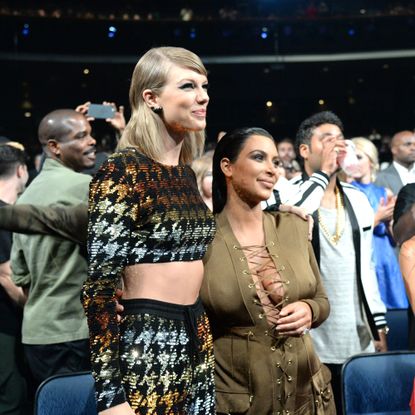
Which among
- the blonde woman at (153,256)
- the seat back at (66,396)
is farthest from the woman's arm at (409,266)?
the seat back at (66,396)

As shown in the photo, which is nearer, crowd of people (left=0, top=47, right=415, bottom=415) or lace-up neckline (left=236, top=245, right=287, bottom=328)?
crowd of people (left=0, top=47, right=415, bottom=415)

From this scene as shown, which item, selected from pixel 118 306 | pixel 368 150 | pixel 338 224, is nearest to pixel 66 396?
pixel 118 306

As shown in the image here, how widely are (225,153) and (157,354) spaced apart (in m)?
0.90

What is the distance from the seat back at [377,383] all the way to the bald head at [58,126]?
1.51m

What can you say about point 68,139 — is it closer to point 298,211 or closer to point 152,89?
point 298,211

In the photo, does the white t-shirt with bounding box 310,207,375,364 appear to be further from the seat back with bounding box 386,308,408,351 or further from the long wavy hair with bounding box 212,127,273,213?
the long wavy hair with bounding box 212,127,273,213

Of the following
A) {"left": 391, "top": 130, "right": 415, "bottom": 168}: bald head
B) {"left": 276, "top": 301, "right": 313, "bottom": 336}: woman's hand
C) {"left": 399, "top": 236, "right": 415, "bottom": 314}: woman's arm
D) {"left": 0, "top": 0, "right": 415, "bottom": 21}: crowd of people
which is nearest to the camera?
{"left": 399, "top": 236, "right": 415, "bottom": 314}: woman's arm

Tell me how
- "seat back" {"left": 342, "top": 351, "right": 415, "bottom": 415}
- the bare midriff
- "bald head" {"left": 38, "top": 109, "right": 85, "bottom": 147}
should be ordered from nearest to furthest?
the bare midriff
"seat back" {"left": 342, "top": 351, "right": 415, "bottom": 415}
"bald head" {"left": 38, "top": 109, "right": 85, "bottom": 147}

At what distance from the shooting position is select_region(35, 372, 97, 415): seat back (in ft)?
7.45

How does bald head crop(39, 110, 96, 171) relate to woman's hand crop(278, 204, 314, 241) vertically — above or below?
above

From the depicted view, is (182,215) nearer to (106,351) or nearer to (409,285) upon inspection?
(106,351)

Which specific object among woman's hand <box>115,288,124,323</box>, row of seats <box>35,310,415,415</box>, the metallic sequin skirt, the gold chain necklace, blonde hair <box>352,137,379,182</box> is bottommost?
row of seats <box>35,310,415,415</box>

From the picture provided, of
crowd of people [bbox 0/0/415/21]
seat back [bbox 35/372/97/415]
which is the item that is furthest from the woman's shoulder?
crowd of people [bbox 0/0/415/21]

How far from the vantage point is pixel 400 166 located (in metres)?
5.46
